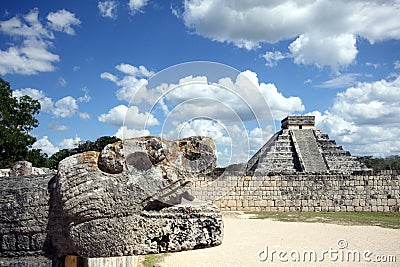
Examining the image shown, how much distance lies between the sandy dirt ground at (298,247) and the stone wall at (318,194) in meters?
5.17

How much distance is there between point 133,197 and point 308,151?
27746 mm

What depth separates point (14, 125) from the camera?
23.3 metres

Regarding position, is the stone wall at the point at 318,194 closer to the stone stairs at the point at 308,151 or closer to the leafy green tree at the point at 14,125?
the stone stairs at the point at 308,151

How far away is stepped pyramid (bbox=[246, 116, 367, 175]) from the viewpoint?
26672 mm

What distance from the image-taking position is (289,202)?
19828 mm

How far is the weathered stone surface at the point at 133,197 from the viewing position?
7.61ft

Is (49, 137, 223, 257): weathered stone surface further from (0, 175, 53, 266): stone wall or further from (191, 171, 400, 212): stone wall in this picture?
(191, 171, 400, 212): stone wall

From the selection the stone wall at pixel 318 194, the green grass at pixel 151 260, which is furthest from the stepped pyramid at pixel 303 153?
the green grass at pixel 151 260

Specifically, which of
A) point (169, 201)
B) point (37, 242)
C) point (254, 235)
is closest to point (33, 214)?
point (37, 242)

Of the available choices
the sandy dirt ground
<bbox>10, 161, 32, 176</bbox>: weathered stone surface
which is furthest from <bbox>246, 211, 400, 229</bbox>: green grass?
<bbox>10, 161, 32, 176</bbox>: weathered stone surface

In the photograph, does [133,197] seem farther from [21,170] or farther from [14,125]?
[14,125]

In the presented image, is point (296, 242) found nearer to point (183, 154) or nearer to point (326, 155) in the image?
point (183, 154)

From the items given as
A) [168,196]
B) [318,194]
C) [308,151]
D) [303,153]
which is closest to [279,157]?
[303,153]

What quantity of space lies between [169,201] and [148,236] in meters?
0.23
